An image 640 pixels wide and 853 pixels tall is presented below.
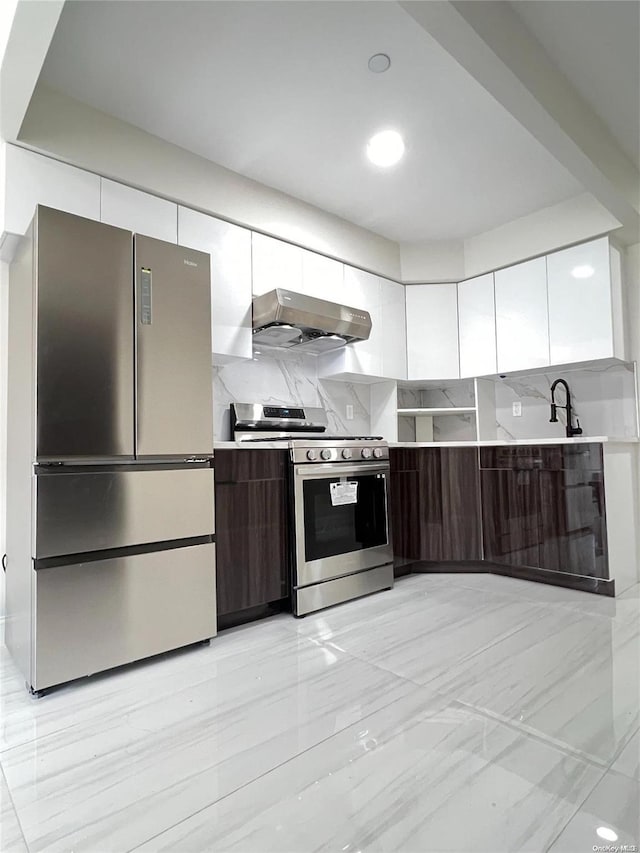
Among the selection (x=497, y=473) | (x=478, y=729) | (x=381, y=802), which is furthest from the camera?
(x=497, y=473)

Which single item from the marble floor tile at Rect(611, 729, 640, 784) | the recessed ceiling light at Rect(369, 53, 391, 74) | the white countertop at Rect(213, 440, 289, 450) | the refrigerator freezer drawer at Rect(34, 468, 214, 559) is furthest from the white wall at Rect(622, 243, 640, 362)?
the refrigerator freezer drawer at Rect(34, 468, 214, 559)

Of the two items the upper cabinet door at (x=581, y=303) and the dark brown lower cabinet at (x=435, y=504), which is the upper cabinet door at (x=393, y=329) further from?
the upper cabinet door at (x=581, y=303)

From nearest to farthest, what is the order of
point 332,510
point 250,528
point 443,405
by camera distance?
point 250,528 < point 332,510 < point 443,405

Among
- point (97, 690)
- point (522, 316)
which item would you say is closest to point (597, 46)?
point (522, 316)

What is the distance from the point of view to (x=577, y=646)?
2090mm

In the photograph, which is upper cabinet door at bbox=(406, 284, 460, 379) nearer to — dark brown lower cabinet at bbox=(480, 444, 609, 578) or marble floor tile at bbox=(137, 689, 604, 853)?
dark brown lower cabinet at bbox=(480, 444, 609, 578)

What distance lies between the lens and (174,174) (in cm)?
256

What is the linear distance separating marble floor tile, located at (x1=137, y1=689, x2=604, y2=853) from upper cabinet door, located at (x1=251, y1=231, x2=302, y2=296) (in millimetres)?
2385

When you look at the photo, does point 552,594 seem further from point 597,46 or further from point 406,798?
point 597,46

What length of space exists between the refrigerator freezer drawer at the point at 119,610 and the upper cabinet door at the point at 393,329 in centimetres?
208

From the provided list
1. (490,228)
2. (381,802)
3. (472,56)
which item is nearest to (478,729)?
(381,802)

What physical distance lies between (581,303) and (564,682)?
2.33m

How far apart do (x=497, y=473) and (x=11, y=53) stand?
314cm

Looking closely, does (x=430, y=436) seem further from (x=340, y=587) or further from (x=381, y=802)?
(x=381, y=802)
